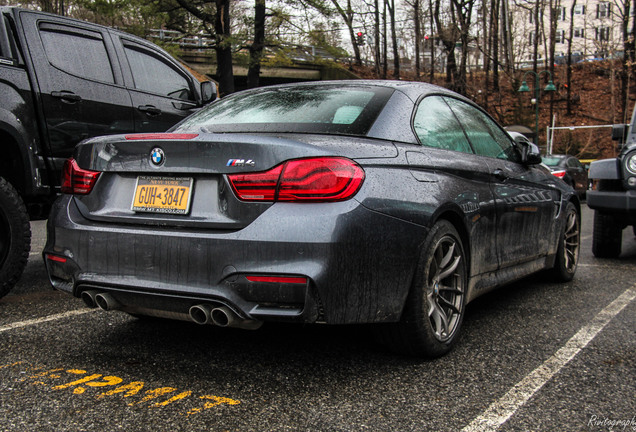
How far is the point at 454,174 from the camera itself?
11.9 ft

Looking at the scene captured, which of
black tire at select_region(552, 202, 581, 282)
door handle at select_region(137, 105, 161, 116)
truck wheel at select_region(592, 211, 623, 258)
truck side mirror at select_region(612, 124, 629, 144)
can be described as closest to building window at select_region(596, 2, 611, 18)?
truck side mirror at select_region(612, 124, 629, 144)

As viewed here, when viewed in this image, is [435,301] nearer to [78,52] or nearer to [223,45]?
[78,52]

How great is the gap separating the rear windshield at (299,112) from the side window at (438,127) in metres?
0.26

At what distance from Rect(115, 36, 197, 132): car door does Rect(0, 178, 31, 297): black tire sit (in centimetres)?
151

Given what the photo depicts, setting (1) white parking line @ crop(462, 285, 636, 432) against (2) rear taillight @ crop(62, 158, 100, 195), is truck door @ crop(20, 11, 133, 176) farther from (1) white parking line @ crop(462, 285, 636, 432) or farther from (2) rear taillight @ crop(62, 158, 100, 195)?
(1) white parking line @ crop(462, 285, 636, 432)

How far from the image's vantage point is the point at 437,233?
3.29 metres

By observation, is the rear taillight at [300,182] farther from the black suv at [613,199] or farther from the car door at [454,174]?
the black suv at [613,199]

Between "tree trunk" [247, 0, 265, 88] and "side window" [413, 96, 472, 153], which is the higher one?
"tree trunk" [247, 0, 265, 88]

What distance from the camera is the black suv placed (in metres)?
6.77

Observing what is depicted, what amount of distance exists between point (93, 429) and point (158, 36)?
18081 mm

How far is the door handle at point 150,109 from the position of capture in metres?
5.74

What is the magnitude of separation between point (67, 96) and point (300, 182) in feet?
9.87

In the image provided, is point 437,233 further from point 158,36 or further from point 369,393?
point 158,36

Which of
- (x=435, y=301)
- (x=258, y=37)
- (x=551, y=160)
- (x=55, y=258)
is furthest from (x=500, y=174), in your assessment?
(x=551, y=160)
